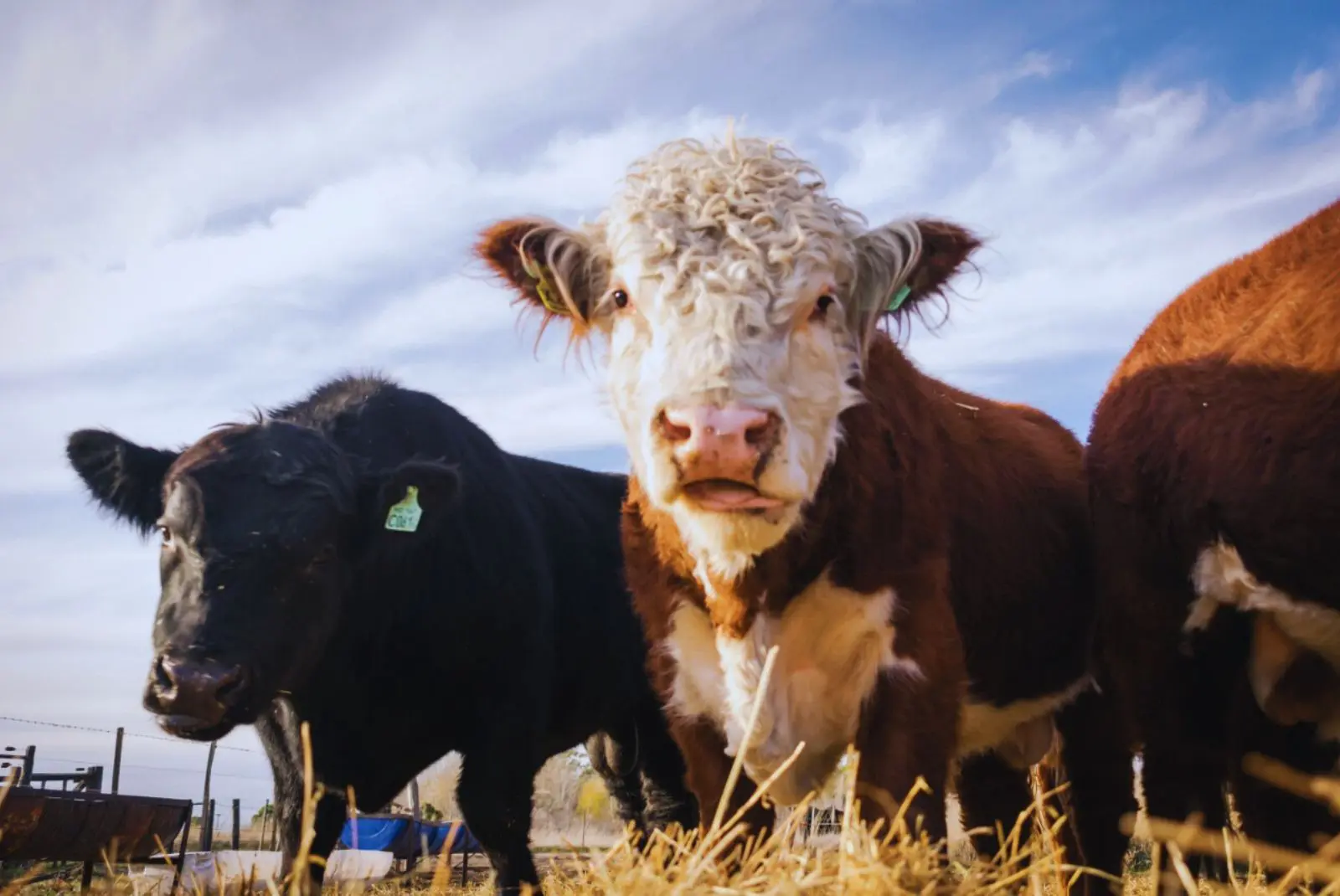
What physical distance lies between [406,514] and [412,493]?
107 millimetres

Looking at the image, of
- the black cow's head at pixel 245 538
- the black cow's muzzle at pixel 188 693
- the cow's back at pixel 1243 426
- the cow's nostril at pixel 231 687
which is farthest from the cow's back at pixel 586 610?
the cow's back at pixel 1243 426

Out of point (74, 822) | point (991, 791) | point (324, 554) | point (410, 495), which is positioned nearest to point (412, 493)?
point (410, 495)

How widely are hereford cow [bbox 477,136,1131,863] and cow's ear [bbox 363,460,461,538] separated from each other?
4.86 feet

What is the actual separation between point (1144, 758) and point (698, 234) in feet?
7.15

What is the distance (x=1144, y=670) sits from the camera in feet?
13.0

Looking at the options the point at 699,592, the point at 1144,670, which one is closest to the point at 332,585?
the point at 699,592

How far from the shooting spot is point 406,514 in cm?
562

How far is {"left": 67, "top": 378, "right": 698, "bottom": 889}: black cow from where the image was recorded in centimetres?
484

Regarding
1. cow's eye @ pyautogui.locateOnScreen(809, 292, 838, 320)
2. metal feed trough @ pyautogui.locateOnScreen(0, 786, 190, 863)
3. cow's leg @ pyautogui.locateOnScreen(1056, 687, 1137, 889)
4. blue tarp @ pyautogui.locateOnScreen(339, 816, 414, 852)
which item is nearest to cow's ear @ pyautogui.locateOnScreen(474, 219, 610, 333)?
cow's eye @ pyautogui.locateOnScreen(809, 292, 838, 320)

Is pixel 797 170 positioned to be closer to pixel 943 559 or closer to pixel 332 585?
pixel 943 559

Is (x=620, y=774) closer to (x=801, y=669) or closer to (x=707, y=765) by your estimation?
(x=707, y=765)

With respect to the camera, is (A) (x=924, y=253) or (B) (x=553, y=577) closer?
(A) (x=924, y=253)

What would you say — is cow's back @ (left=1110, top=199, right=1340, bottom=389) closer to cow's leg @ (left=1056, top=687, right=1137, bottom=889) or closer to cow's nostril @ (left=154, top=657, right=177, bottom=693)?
cow's leg @ (left=1056, top=687, right=1137, bottom=889)

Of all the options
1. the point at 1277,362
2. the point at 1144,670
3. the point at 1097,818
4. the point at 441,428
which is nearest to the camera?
the point at 1277,362
